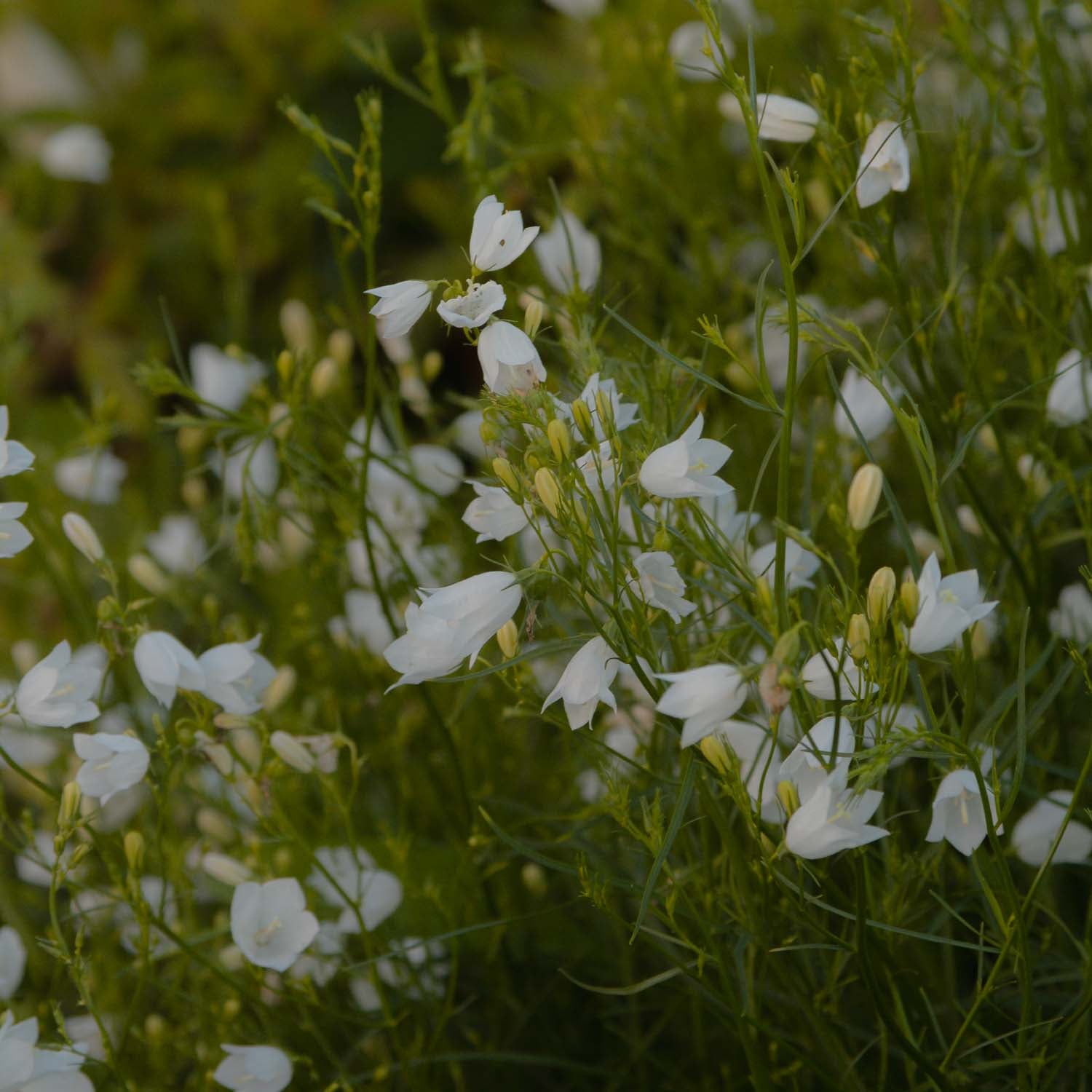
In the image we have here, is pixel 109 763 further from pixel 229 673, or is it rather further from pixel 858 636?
pixel 858 636

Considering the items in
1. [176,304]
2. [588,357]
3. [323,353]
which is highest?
[588,357]

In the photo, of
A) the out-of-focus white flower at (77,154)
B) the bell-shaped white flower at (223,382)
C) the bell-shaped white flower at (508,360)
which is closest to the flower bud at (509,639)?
the bell-shaped white flower at (508,360)

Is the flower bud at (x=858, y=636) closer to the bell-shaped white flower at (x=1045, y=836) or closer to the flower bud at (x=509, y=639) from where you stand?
the flower bud at (x=509, y=639)

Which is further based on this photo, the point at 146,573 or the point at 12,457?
the point at 146,573

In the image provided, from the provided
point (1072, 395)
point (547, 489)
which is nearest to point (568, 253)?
point (1072, 395)

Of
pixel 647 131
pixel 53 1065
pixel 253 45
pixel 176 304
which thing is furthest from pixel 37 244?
pixel 53 1065

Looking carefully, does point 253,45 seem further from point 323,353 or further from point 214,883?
point 214,883
